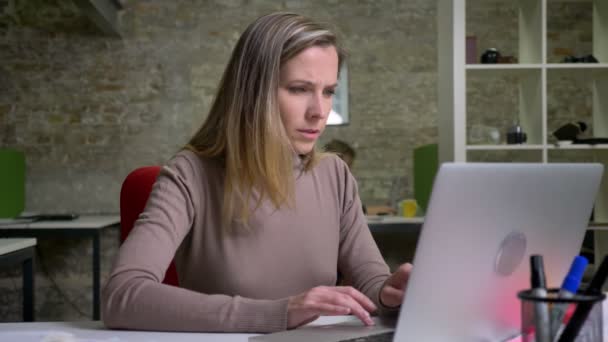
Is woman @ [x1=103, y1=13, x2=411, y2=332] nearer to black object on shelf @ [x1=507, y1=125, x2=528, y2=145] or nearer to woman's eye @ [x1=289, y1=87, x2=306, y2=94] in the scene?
woman's eye @ [x1=289, y1=87, x2=306, y2=94]

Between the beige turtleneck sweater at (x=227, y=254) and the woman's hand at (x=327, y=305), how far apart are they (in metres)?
0.02

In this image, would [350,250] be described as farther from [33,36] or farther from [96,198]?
[33,36]

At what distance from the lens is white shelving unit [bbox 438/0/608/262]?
12.7 feet

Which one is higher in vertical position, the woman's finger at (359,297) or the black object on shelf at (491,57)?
the black object on shelf at (491,57)

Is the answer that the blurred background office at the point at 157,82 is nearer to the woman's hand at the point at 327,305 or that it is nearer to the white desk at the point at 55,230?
the white desk at the point at 55,230

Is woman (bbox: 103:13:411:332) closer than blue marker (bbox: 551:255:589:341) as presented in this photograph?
No

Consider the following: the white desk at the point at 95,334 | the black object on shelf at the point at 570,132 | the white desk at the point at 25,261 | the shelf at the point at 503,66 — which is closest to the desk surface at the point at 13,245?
the white desk at the point at 25,261

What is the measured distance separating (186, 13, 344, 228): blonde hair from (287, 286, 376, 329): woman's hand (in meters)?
0.35

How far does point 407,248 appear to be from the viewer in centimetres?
487

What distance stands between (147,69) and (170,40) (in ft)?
1.16

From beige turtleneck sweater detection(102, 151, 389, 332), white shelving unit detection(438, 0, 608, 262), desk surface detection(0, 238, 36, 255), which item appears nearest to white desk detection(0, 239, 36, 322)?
desk surface detection(0, 238, 36, 255)

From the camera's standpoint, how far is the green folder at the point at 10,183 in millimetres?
4707

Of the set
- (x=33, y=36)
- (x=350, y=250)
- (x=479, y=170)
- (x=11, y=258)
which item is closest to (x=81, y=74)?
(x=33, y=36)

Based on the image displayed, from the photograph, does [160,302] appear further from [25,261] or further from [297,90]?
[25,261]
